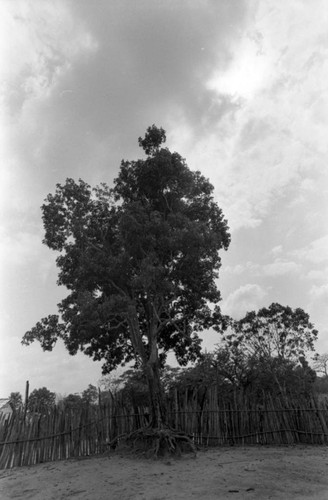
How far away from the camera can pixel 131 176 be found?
12875 mm

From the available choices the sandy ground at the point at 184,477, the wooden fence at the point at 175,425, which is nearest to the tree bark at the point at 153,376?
the wooden fence at the point at 175,425

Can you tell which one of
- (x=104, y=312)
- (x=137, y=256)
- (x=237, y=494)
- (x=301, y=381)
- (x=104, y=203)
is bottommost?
(x=237, y=494)

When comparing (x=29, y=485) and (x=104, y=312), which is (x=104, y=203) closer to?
(x=104, y=312)

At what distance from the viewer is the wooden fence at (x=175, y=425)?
965cm

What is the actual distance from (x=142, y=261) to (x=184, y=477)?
555 centimetres

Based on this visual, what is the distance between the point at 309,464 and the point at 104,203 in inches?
381

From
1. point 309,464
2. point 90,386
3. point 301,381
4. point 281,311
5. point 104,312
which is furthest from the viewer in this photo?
point 90,386

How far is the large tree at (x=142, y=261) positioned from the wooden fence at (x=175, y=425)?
1.22 m

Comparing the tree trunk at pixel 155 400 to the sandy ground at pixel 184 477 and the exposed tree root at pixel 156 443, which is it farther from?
the sandy ground at pixel 184 477

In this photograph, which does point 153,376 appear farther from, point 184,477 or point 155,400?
point 184,477

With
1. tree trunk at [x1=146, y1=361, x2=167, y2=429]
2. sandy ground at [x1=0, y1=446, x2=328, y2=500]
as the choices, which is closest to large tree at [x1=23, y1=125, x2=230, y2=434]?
tree trunk at [x1=146, y1=361, x2=167, y2=429]

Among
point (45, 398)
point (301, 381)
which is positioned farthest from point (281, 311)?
point (45, 398)

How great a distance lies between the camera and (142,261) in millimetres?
10516

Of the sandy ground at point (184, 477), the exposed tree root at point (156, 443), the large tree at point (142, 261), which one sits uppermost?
the large tree at point (142, 261)
